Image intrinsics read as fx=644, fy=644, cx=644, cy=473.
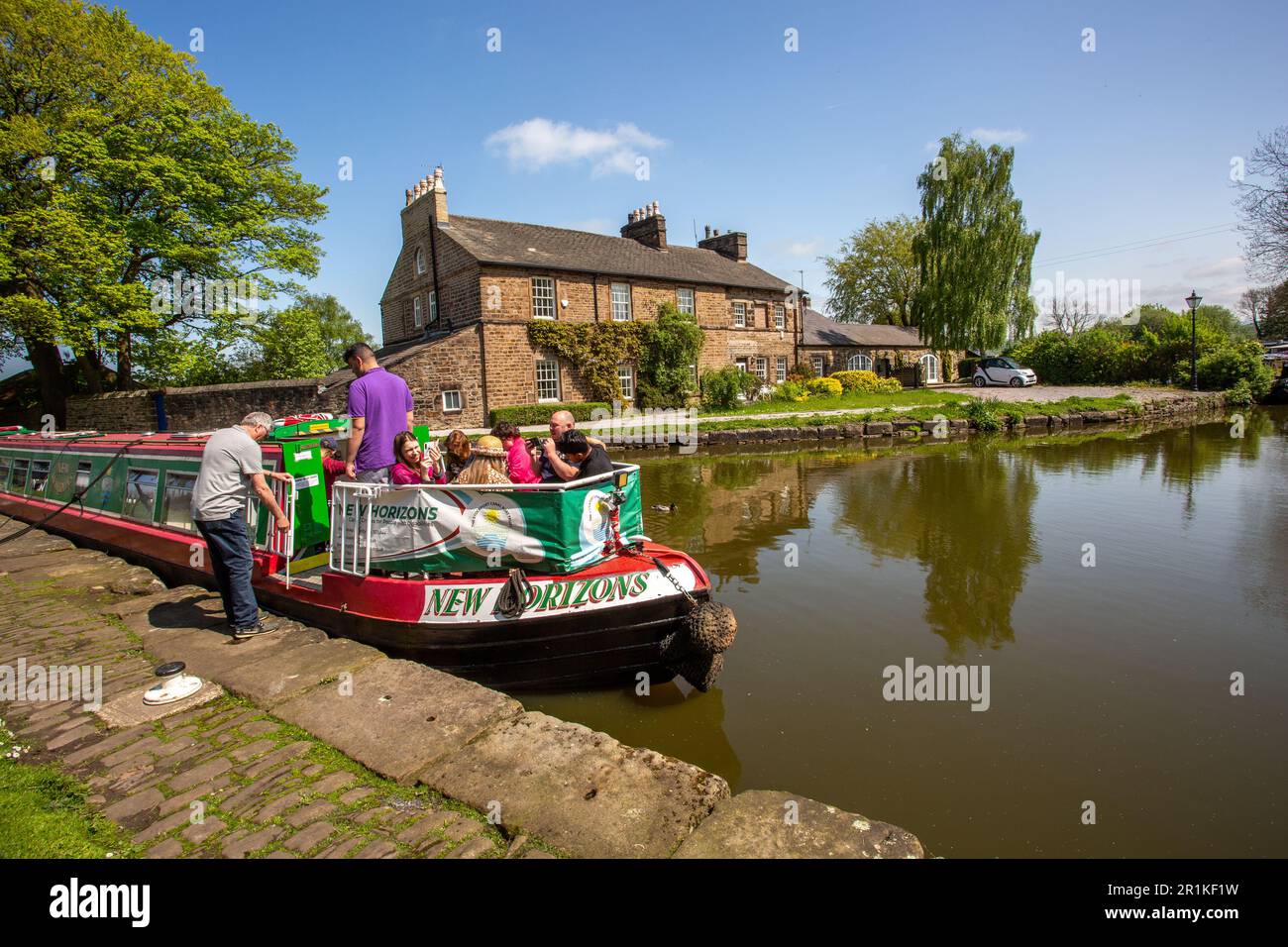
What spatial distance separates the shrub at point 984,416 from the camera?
23.6 meters

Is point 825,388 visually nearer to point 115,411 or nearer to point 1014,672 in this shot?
point 1014,672

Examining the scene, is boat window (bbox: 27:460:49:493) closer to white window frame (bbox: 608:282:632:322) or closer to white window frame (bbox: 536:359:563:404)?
white window frame (bbox: 536:359:563:404)

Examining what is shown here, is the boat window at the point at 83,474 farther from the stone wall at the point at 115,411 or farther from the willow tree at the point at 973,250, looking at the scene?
the willow tree at the point at 973,250

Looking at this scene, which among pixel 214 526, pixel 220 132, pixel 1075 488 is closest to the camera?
pixel 214 526

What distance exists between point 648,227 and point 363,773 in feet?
110

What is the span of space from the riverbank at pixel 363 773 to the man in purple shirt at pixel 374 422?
5.29 feet

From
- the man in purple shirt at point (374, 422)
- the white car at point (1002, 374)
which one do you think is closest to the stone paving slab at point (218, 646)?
the man in purple shirt at point (374, 422)

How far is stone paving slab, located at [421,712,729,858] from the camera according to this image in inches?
112

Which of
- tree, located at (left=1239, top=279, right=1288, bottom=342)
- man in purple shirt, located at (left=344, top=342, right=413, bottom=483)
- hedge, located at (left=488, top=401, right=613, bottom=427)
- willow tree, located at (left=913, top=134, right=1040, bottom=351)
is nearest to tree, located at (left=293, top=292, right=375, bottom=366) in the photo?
hedge, located at (left=488, top=401, right=613, bottom=427)

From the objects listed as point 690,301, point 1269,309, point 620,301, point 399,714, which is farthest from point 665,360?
point 1269,309
